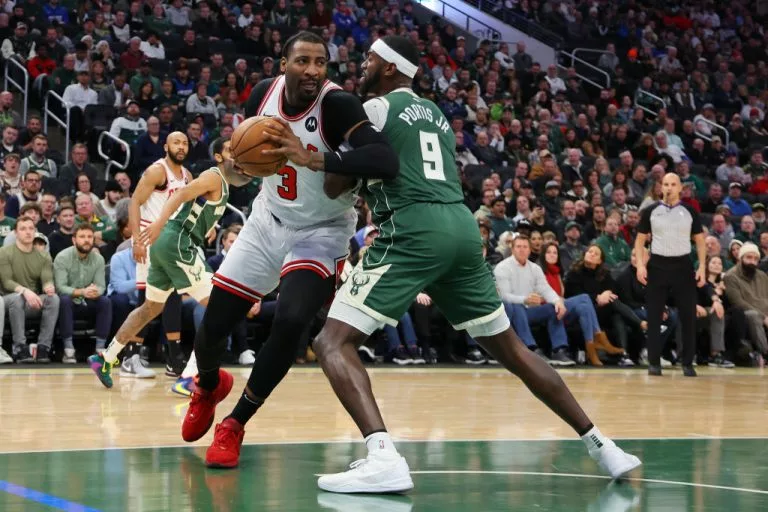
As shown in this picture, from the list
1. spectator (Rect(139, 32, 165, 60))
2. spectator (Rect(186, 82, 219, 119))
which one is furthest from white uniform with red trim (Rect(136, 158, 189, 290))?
spectator (Rect(139, 32, 165, 60))

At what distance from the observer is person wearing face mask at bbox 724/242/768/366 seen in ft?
Answer: 44.0

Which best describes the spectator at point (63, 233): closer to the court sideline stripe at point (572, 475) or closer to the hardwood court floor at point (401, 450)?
the hardwood court floor at point (401, 450)

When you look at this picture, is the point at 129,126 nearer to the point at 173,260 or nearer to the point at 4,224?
the point at 4,224

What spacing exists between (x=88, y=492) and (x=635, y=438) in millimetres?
3096

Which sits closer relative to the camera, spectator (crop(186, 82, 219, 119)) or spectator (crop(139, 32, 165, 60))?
spectator (crop(186, 82, 219, 119))

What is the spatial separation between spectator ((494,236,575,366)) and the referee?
1.11m

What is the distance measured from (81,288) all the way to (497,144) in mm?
8101

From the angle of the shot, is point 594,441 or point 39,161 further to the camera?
point 39,161

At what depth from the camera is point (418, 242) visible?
14.8ft

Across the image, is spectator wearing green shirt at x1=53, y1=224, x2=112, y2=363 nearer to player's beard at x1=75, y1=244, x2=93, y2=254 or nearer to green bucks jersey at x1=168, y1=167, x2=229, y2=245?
player's beard at x1=75, y1=244, x2=93, y2=254

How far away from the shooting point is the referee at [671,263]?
11023mm

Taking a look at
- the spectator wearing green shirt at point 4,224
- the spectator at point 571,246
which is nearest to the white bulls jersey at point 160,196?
the spectator wearing green shirt at point 4,224

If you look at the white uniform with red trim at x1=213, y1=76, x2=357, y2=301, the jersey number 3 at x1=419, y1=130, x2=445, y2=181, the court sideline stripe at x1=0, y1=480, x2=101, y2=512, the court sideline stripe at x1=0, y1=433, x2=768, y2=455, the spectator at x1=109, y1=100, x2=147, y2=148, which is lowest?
the court sideline stripe at x1=0, y1=433, x2=768, y2=455

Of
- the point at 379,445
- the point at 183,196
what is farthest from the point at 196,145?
the point at 379,445
